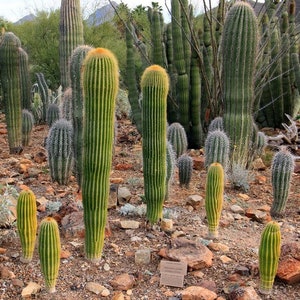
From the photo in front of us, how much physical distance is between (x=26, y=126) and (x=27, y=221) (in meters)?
4.19

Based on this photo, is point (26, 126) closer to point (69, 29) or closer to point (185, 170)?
point (69, 29)

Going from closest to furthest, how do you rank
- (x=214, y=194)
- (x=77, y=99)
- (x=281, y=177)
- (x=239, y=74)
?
(x=214, y=194) < (x=281, y=177) < (x=77, y=99) < (x=239, y=74)

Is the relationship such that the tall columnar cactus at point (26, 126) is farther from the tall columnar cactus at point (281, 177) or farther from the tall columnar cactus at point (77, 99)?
the tall columnar cactus at point (281, 177)

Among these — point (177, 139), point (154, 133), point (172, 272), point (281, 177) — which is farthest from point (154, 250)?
point (177, 139)

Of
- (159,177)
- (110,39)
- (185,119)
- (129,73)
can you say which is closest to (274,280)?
(159,177)

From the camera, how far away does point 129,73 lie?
8055 mm

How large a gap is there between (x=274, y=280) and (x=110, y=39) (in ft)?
43.5

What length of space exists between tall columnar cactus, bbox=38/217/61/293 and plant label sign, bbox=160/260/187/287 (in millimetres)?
731

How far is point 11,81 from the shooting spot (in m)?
7.39

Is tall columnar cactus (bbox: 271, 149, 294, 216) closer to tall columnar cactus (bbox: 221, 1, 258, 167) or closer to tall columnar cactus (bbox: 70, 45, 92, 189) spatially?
tall columnar cactus (bbox: 221, 1, 258, 167)

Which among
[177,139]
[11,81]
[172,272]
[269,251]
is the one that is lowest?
[172,272]

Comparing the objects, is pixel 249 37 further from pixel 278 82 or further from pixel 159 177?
pixel 278 82

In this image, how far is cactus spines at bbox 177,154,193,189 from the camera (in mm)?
5906

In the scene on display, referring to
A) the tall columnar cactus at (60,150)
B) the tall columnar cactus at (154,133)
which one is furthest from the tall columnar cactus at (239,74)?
the tall columnar cactus at (154,133)
